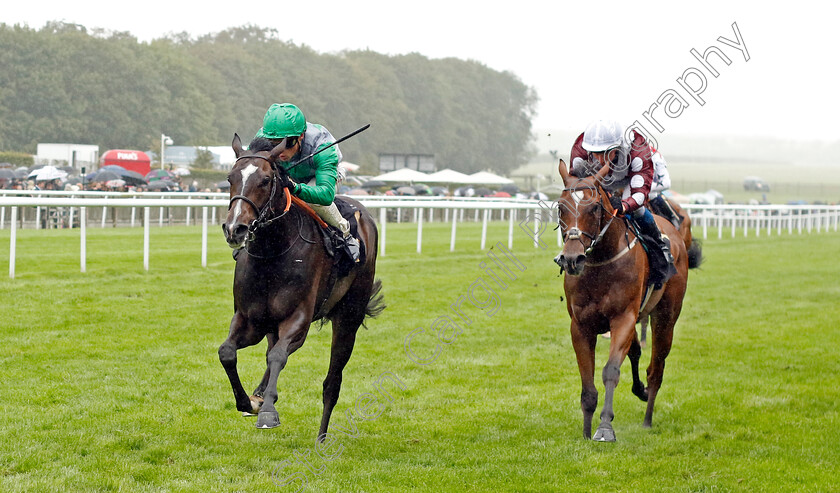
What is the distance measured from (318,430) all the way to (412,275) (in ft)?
25.5

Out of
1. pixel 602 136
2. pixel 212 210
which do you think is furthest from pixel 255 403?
pixel 212 210

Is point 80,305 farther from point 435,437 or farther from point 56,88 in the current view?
point 56,88

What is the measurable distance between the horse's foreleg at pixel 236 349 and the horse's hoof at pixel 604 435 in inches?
72.1

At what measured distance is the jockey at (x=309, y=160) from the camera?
4.77 m

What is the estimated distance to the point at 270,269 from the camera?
468 cm

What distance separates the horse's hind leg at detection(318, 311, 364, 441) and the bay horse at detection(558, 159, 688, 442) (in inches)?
49.2

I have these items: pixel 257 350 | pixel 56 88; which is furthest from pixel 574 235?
pixel 56 88

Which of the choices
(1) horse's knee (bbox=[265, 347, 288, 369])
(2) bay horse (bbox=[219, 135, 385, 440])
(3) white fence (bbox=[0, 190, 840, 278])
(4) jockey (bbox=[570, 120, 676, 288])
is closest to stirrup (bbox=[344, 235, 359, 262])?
(2) bay horse (bbox=[219, 135, 385, 440])

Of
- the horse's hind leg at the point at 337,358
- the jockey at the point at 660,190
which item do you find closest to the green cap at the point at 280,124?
the horse's hind leg at the point at 337,358

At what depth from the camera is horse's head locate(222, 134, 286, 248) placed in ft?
13.9

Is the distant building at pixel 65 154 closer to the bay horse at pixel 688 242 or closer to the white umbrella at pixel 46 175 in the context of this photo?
the white umbrella at pixel 46 175

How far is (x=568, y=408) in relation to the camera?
6.16 m

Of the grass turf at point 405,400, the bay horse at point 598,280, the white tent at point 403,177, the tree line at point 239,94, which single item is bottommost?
the grass turf at point 405,400

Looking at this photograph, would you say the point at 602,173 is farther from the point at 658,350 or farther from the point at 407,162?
the point at 407,162
